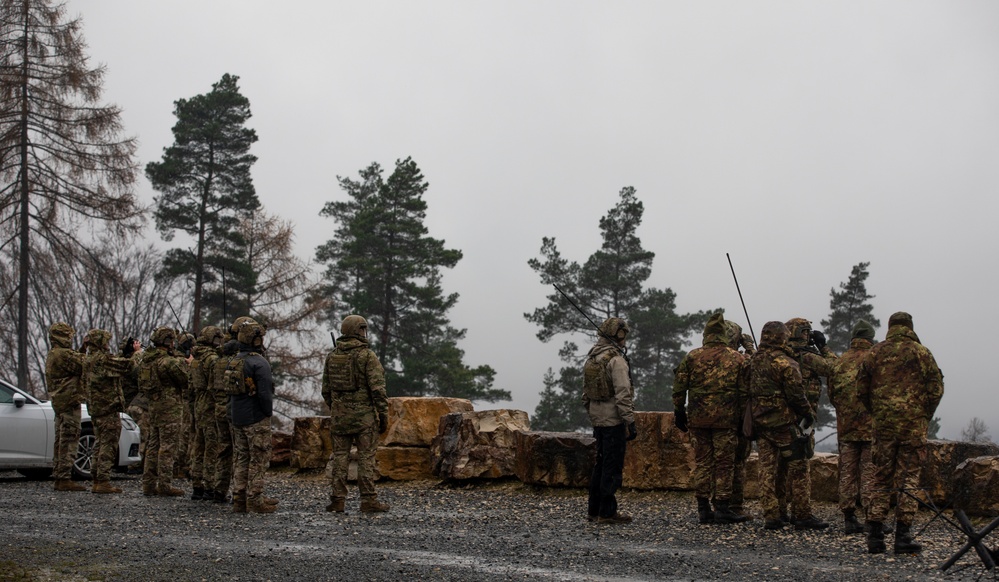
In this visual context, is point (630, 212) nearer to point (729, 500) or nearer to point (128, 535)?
point (729, 500)

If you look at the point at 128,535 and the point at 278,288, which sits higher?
the point at 278,288

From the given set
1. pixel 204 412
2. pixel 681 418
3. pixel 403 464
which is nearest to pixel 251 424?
pixel 204 412

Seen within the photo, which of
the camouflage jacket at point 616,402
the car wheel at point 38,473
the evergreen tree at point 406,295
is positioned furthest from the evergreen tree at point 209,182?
the camouflage jacket at point 616,402

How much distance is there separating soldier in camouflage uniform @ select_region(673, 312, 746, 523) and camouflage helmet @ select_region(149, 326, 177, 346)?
22.9 feet

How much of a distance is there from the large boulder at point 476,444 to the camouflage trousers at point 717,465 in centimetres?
396

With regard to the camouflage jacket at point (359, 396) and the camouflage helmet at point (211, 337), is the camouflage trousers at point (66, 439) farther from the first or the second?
the camouflage jacket at point (359, 396)

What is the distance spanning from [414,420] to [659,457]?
438cm

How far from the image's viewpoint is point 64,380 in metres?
13.1

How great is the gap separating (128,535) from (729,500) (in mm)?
6018

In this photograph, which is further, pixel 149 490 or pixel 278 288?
pixel 278 288

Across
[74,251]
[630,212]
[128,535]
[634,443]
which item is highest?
[630,212]

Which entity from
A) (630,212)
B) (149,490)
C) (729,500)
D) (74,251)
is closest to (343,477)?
(149,490)

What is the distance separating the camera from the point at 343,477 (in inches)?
424

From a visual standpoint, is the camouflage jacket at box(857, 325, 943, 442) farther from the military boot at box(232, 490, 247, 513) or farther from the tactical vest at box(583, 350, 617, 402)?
the military boot at box(232, 490, 247, 513)
